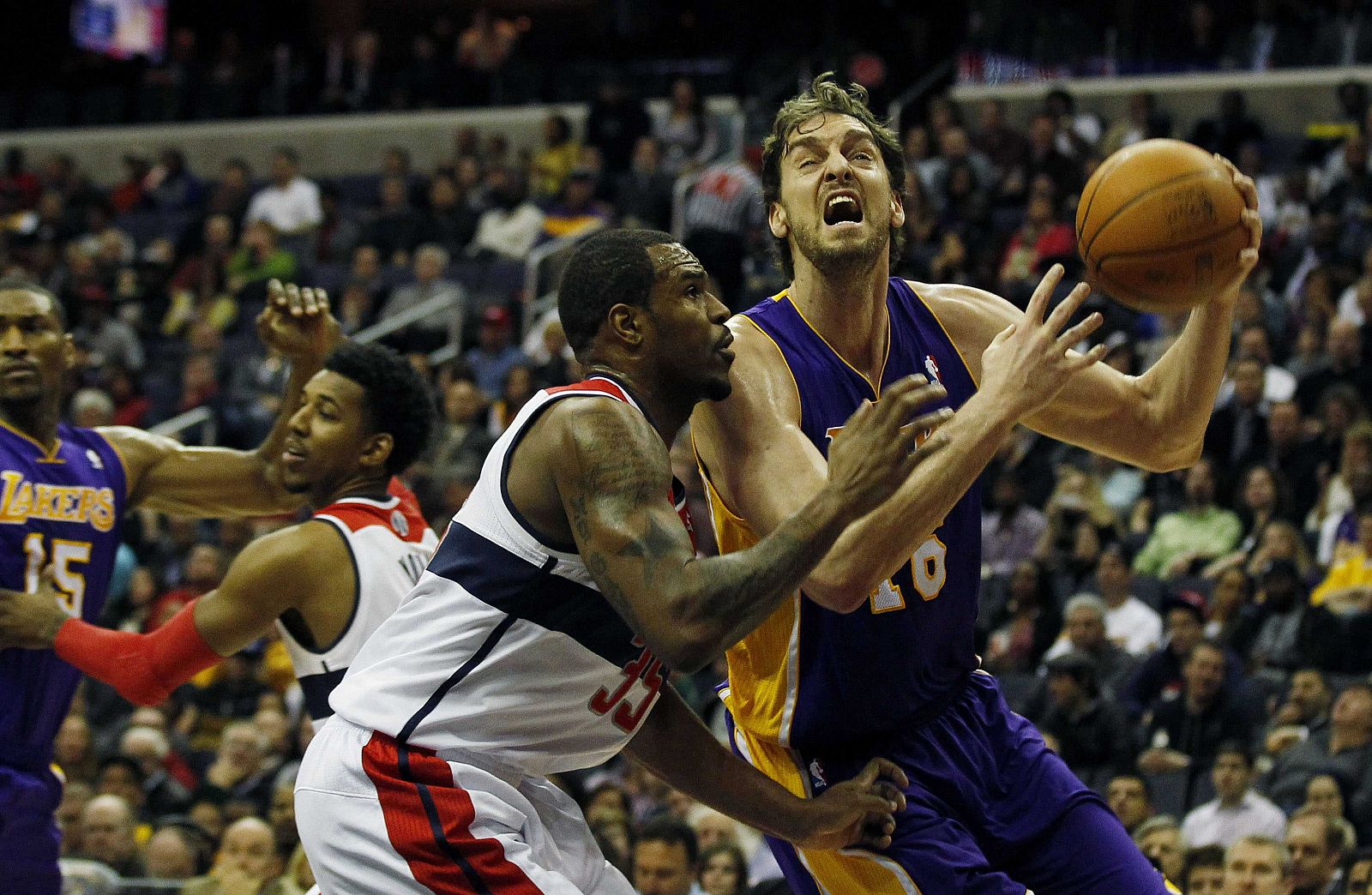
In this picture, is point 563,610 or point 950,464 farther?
→ point 950,464

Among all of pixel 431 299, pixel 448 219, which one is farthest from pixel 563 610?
pixel 448 219

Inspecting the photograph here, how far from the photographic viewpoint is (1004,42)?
54.7ft

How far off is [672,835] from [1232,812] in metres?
2.25

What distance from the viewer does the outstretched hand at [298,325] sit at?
5.33 m

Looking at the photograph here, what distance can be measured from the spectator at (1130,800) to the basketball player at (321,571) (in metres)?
3.68

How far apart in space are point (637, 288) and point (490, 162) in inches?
533

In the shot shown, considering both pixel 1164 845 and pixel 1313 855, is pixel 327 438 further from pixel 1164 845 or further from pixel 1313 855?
pixel 1313 855

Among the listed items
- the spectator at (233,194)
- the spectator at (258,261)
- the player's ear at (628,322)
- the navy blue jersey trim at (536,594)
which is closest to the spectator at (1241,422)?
the player's ear at (628,322)

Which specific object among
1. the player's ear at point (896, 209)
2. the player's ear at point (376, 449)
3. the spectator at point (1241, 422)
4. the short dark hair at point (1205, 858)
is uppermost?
the player's ear at point (896, 209)

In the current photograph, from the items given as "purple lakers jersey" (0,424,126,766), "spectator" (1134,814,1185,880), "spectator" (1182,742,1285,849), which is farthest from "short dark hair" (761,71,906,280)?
"spectator" (1182,742,1285,849)

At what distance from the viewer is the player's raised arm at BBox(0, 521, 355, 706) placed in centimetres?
423

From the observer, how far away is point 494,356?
43.6 feet

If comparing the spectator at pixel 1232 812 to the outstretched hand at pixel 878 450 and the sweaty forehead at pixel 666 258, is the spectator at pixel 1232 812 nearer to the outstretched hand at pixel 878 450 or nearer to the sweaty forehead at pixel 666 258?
the sweaty forehead at pixel 666 258

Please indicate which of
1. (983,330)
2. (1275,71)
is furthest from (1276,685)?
(1275,71)
